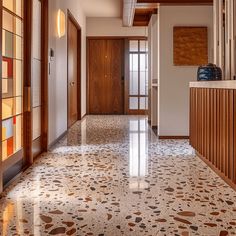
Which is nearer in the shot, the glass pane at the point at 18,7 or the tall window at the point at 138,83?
the glass pane at the point at 18,7

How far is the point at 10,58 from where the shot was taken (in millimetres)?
4008

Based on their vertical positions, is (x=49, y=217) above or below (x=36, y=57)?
below

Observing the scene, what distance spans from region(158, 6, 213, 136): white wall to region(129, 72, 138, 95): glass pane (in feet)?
18.3

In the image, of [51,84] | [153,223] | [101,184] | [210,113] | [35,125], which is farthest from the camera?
[51,84]

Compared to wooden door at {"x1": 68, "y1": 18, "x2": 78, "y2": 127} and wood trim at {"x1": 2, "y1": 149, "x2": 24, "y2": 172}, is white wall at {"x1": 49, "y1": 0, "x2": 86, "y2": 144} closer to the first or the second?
wooden door at {"x1": 68, "y1": 18, "x2": 78, "y2": 127}

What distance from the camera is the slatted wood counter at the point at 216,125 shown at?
345 centimetres

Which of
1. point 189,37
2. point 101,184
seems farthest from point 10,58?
point 189,37

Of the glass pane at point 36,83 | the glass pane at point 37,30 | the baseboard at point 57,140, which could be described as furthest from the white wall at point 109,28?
the glass pane at point 36,83

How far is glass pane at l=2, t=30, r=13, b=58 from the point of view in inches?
148

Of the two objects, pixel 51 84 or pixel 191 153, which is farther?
pixel 51 84

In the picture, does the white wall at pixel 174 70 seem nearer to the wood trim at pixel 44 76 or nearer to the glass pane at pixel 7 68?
the wood trim at pixel 44 76

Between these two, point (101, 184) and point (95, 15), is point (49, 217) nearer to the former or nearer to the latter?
point (101, 184)

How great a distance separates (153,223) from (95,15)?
389 inches

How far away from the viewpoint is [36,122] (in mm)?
5230
